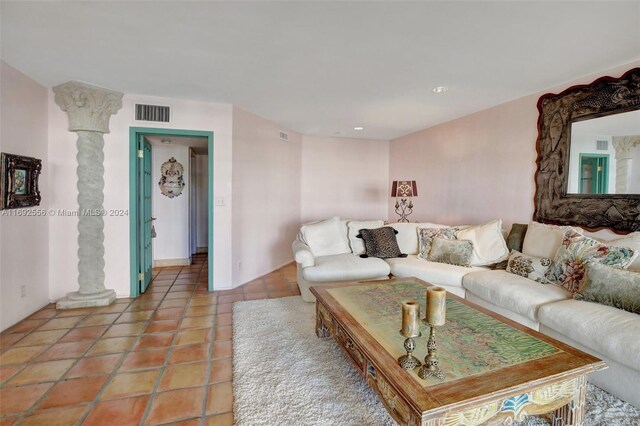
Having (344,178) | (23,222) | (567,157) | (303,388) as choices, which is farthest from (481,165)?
(23,222)

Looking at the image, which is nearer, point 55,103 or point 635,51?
point 635,51

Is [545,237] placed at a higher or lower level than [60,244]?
higher

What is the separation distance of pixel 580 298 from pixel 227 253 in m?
3.53

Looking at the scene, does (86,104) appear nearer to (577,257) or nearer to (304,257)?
(304,257)

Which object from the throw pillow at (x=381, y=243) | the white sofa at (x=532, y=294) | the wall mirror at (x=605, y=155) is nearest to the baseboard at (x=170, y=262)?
the white sofa at (x=532, y=294)

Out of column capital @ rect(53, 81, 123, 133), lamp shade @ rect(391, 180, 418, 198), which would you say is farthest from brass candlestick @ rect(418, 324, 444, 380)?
column capital @ rect(53, 81, 123, 133)

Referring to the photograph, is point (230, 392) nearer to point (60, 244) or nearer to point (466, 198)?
point (60, 244)

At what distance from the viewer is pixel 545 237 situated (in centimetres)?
283

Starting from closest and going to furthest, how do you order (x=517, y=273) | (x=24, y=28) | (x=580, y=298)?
(x=24, y=28) → (x=580, y=298) → (x=517, y=273)

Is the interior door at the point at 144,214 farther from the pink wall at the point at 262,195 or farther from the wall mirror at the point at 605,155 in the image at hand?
the wall mirror at the point at 605,155

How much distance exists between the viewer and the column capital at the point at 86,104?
121 inches

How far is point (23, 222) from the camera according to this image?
2809 millimetres

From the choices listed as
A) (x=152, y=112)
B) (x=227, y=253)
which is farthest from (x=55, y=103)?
(x=227, y=253)

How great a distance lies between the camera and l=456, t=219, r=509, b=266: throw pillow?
10.5 ft
